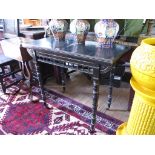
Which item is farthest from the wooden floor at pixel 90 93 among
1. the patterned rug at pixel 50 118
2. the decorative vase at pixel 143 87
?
the decorative vase at pixel 143 87

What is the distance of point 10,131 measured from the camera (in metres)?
1.75

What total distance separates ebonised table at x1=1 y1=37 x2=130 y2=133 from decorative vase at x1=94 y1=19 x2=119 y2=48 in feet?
0.22

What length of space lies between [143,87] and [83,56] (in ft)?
1.74

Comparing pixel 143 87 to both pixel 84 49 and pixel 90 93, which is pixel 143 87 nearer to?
pixel 84 49

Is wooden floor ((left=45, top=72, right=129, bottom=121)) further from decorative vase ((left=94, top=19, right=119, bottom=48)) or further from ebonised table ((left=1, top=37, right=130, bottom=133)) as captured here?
decorative vase ((left=94, top=19, right=119, bottom=48))

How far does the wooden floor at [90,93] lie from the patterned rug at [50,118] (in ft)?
0.35

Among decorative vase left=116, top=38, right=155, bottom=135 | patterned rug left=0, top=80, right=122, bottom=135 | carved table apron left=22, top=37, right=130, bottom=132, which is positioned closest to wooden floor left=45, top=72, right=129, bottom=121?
patterned rug left=0, top=80, right=122, bottom=135

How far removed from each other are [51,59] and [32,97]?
2.78 ft

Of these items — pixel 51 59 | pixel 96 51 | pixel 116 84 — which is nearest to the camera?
pixel 96 51

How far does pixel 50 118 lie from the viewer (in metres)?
1.94

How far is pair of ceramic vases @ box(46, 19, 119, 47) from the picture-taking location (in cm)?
147

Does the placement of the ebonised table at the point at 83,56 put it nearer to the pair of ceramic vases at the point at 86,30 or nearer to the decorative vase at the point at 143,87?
the pair of ceramic vases at the point at 86,30
